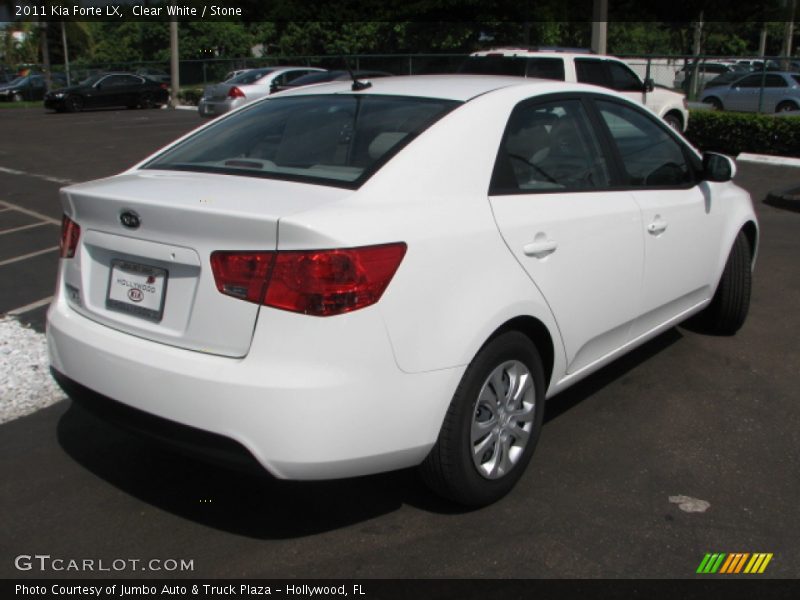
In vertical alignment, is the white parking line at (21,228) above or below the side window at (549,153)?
below

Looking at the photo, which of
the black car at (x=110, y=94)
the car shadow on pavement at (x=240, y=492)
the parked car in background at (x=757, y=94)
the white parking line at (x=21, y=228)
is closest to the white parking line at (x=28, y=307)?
the car shadow on pavement at (x=240, y=492)

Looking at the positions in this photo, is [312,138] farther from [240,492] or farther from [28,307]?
[28,307]

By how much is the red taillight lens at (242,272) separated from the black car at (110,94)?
30787 mm

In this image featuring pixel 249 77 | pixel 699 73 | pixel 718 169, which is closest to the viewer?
pixel 718 169

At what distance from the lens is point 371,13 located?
146ft

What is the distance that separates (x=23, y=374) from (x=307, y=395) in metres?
2.74

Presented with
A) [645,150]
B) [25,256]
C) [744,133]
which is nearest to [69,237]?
[645,150]

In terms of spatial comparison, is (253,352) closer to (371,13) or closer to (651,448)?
(651,448)

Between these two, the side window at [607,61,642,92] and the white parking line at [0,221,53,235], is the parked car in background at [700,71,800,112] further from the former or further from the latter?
the white parking line at [0,221,53,235]

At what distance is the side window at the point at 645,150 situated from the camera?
4.13m

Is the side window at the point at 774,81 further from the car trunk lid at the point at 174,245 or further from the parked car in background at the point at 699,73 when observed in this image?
the car trunk lid at the point at 174,245

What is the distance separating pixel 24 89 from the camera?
40.5 meters

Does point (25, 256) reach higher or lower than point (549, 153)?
lower

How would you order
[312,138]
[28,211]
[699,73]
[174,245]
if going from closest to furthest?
[174,245] < [312,138] < [28,211] < [699,73]
